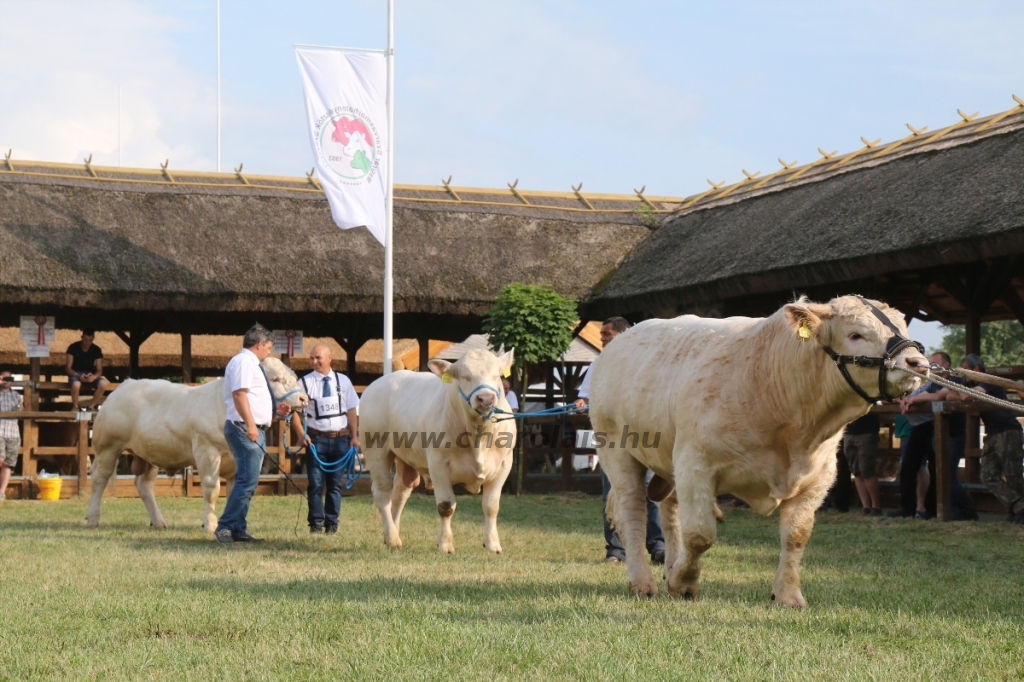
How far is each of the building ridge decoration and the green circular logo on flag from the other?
15.6 ft

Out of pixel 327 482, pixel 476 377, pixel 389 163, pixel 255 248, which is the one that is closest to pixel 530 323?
pixel 389 163

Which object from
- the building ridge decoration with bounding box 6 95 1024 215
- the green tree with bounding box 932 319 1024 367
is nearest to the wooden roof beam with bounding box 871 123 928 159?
the building ridge decoration with bounding box 6 95 1024 215

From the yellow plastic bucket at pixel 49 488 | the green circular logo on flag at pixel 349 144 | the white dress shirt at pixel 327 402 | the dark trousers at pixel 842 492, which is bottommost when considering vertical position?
the yellow plastic bucket at pixel 49 488

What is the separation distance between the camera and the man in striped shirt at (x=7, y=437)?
635 inches

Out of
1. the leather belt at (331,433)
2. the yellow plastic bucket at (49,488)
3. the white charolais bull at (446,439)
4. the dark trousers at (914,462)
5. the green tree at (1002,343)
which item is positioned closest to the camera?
the white charolais bull at (446,439)

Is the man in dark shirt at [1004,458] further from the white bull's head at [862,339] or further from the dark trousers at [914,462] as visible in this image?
the white bull's head at [862,339]

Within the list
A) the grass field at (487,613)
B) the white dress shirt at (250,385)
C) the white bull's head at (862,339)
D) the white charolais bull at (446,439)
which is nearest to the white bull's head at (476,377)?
the white charolais bull at (446,439)

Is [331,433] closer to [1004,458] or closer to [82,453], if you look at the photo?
[1004,458]

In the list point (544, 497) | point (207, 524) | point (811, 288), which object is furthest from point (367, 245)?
point (207, 524)

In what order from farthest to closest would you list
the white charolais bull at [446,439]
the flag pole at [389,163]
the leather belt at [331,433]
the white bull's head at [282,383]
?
the flag pole at [389,163] → the leather belt at [331,433] → the white bull's head at [282,383] → the white charolais bull at [446,439]

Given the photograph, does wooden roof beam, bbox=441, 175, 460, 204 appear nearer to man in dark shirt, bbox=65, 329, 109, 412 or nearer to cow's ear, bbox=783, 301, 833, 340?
man in dark shirt, bbox=65, 329, 109, 412

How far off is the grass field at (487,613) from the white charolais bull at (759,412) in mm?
404

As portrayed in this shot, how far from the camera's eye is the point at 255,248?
65.7ft

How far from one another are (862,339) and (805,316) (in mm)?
305
